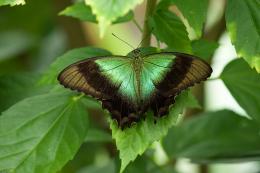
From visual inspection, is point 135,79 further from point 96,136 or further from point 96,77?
point 96,136

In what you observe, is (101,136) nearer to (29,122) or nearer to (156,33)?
(29,122)

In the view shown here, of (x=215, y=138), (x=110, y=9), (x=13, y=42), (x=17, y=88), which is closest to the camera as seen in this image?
(x=110, y=9)

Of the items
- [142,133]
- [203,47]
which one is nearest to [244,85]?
[203,47]

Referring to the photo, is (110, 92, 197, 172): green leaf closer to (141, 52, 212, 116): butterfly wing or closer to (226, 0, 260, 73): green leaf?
(141, 52, 212, 116): butterfly wing

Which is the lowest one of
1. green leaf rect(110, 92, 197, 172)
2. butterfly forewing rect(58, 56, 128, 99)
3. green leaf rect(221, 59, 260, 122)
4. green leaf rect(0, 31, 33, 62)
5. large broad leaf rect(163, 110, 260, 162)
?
large broad leaf rect(163, 110, 260, 162)

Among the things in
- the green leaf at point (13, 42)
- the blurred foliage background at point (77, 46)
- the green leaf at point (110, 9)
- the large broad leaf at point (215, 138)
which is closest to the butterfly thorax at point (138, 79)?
the green leaf at point (110, 9)

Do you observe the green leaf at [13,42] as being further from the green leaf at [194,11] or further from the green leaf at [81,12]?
the green leaf at [194,11]

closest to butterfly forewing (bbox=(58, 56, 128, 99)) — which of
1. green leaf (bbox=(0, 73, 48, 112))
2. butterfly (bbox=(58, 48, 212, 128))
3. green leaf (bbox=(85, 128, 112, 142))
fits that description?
butterfly (bbox=(58, 48, 212, 128))
